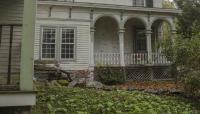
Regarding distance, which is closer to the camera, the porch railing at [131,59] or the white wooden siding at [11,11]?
the white wooden siding at [11,11]

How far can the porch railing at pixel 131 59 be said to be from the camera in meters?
19.4

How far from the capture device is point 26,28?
7121 millimetres

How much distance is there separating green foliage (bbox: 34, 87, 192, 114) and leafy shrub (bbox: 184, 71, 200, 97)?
26.2 inches

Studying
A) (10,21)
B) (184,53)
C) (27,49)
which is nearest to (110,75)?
(184,53)

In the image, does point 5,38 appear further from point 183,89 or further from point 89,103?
point 183,89

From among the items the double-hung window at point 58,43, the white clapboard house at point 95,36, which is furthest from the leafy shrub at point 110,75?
the double-hung window at point 58,43

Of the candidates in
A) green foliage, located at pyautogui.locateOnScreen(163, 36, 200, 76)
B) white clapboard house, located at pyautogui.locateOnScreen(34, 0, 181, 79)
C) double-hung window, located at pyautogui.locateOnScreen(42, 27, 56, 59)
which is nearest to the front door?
white clapboard house, located at pyautogui.locateOnScreen(34, 0, 181, 79)

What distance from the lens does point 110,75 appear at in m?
18.5

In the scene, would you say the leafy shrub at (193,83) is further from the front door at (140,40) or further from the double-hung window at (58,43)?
the front door at (140,40)

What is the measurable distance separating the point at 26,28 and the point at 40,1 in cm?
1164

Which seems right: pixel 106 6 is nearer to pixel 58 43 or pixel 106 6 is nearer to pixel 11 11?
pixel 58 43

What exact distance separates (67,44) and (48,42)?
1.13 m

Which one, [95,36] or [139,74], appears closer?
[139,74]

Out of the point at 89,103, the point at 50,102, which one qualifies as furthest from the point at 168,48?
the point at 50,102
